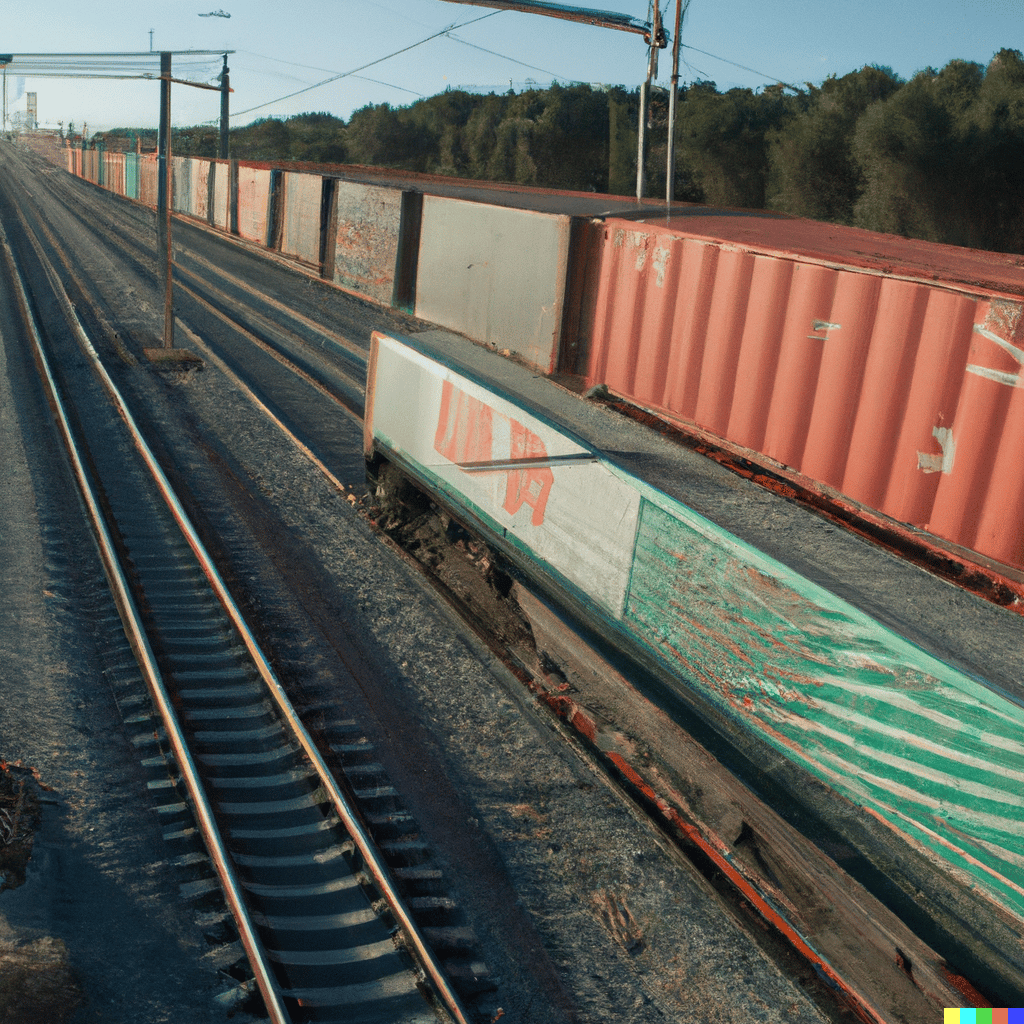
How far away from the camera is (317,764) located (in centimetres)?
623

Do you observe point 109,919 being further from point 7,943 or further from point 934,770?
point 934,770

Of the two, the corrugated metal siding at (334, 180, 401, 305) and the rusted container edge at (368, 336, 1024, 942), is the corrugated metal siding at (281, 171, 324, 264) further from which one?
the rusted container edge at (368, 336, 1024, 942)

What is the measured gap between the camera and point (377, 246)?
2377 centimetres

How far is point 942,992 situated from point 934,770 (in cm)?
119

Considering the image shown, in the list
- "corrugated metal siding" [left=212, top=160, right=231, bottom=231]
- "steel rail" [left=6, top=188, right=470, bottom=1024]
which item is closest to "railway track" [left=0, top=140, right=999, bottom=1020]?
"steel rail" [left=6, top=188, right=470, bottom=1024]

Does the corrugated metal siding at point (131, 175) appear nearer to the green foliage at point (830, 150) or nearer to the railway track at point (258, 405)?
the railway track at point (258, 405)

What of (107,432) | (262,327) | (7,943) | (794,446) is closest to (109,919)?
(7,943)

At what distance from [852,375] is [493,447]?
337 centimetres

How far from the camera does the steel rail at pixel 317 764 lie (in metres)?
4.70

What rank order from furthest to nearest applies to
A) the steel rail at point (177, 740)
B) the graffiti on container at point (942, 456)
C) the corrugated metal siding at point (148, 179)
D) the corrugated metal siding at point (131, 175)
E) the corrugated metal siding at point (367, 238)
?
the corrugated metal siding at point (131, 175)
the corrugated metal siding at point (148, 179)
the corrugated metal siding at point (367, 238)
the graffiti on container at point (942, 456)
the steel rail at point (177, 740)

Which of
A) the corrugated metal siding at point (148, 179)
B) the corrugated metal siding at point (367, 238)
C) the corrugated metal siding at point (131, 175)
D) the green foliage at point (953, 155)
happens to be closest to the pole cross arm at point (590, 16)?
the corrugated metal siding at point (367, 238)

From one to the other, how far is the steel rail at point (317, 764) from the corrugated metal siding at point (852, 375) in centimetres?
485

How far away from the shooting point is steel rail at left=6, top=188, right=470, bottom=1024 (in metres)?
4.70

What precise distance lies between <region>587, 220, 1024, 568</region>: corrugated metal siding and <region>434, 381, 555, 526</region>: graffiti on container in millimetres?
2129
